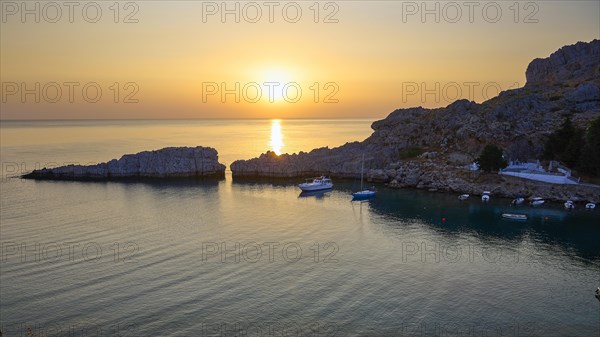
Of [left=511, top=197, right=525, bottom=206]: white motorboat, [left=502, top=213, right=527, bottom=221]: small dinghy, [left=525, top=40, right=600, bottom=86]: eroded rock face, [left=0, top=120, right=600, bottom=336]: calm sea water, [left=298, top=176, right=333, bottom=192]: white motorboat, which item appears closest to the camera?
[left=0, top=120, right=600, bottom=336]: calm sea water

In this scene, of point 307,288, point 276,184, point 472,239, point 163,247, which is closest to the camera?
point 307,288

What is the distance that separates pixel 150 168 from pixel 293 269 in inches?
3497

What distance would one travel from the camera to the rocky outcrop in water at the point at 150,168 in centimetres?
12825

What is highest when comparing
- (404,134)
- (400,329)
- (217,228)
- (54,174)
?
(404,134)

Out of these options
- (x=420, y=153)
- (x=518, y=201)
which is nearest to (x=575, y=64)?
(x=420, y=153)

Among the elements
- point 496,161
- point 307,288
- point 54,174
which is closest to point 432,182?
point 496,161

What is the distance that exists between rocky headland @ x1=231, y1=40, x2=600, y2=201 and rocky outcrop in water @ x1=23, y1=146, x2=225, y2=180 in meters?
9.47

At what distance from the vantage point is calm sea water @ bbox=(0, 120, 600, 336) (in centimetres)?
4241

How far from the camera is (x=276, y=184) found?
12394cm

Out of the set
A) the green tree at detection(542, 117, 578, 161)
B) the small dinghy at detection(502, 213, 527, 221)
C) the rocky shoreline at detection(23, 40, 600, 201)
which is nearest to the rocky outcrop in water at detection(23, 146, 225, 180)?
the rocky shoreline at detection(23, 40, 600, 201)

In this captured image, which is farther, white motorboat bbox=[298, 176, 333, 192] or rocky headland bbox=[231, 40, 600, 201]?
rocky headland bbox=[231, 40, 600, 201]

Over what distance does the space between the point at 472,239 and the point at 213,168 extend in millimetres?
85864

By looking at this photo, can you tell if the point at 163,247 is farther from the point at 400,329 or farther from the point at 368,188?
the point at 368,188

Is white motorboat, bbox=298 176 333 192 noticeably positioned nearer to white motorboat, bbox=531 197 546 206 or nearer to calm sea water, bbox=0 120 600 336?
calm sea water, bbox=0 120 600 336
